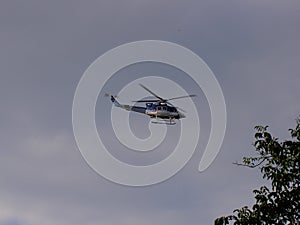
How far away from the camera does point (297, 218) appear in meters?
19.1

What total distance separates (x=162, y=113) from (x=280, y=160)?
26.4m

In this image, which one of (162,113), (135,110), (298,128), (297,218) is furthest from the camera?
(135,110)

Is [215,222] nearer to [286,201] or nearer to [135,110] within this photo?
[286,201]

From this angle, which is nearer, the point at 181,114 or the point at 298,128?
the point at 298,128

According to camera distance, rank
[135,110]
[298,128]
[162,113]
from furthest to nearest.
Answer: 1. [135,110]
2. [162,113]
3. [298,128]

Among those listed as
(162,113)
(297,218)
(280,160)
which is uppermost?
(162,113)

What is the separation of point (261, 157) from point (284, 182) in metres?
1.61

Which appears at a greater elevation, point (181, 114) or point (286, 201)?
point (181, 114)

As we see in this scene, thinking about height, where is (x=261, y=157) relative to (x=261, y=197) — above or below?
above

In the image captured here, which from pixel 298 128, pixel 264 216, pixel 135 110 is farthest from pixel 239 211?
pixel 135 110

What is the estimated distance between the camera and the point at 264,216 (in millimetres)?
19547

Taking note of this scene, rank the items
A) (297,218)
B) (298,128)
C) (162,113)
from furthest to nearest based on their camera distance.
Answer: (162,113) < (298,128) < (297,218)

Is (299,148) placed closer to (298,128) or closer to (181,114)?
(298,128)

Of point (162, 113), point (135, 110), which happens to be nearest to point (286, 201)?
point (162, 113)
